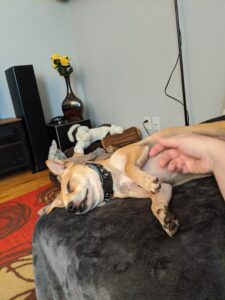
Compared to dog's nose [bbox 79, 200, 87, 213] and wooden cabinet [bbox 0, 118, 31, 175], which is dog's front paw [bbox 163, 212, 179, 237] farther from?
wooden cabinet [bbox 0, 118, 31, 175]

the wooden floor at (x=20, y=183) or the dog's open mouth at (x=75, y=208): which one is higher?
the dog's open mouth at (x=75, y=208)

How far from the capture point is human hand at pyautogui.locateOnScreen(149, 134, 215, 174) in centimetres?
76

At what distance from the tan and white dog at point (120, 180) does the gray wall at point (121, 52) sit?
1182mm

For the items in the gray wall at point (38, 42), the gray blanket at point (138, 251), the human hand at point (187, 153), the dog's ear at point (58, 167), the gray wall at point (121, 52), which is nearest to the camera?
the gray blanket at point (138, 251)

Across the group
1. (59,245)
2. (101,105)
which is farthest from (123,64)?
(59,245)

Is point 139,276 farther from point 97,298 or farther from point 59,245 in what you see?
point 59,245

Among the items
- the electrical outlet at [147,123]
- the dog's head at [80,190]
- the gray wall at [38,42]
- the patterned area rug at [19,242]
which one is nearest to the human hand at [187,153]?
the dog's head at [80,190]

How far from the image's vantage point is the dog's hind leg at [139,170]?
0.86m

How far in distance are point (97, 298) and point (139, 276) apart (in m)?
0.11

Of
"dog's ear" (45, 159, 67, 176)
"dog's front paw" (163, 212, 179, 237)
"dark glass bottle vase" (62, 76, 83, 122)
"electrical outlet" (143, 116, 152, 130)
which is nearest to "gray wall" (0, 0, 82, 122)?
"dark glass bottle vase" (62, 76, 83, 122)

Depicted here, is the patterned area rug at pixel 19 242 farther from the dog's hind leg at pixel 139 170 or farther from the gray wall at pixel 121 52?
the gray wall at pixel 121 52

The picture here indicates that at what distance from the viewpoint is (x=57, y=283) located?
0.87m

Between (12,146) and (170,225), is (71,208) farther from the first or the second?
(12,146)

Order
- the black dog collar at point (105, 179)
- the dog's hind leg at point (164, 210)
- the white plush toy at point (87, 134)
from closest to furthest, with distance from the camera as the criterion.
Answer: the dog's hind leg at point (164, 210) < the black dog collar at point (105, 179) < the white plush toy at point (87, 134)
